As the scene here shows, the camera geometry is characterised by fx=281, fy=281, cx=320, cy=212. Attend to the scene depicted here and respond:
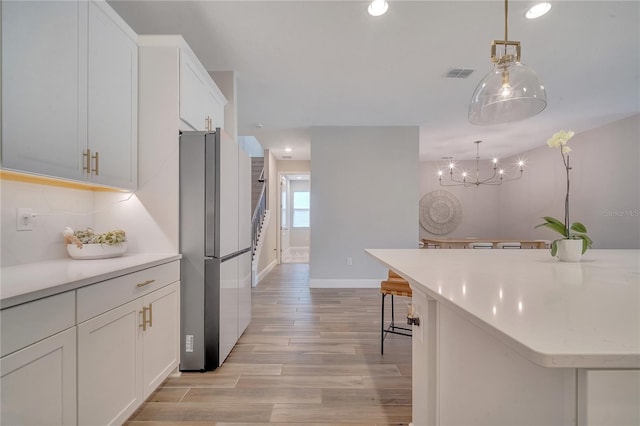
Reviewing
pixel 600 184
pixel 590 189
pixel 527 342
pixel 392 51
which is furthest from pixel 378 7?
pixel 590 189

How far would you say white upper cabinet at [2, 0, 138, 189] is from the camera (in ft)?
4.04

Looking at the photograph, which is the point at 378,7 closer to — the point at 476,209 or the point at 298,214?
the point at 476,209

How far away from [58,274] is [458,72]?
12.4 feet

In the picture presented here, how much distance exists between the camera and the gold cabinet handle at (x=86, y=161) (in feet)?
5.13

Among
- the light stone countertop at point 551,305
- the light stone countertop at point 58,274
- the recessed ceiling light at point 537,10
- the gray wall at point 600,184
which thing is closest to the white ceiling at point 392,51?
the recessed ceiling light at point 537,10

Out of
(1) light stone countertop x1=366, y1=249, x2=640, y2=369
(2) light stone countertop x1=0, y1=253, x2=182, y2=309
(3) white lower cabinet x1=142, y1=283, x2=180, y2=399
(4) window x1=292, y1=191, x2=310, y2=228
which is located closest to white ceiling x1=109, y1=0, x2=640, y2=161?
(2) light stone countertop x1=0, y1=253, x2=182, y2=309

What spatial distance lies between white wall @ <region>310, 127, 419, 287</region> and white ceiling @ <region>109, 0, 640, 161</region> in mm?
501

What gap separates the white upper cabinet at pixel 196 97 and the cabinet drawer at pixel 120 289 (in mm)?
1102

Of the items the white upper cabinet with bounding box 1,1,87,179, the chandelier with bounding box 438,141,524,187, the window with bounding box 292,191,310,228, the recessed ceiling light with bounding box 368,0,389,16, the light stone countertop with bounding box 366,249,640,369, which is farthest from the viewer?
the window with bounding box 292,191,310,228

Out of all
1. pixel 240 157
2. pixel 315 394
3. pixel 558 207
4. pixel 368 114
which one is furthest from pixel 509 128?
pixel 315 394

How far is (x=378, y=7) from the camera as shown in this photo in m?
2.06

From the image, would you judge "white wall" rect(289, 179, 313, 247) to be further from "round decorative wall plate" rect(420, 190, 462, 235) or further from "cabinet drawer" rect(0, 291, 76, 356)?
"cabinet drawer" rect(0, 291, 76, 356)

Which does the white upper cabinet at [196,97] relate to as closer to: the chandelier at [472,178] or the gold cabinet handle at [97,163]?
the gold cabinet handle at [97,163]

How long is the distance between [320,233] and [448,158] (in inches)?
194
